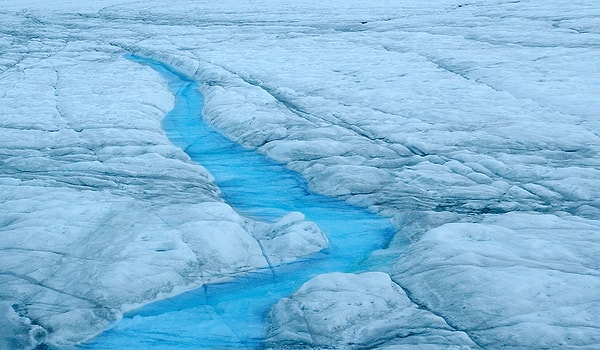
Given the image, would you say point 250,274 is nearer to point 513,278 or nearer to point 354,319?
point 354,319

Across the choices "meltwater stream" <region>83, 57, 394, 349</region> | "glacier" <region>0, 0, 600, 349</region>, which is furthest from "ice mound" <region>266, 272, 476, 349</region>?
"meltwater stream" <region>83, 57, 394, 349</region>

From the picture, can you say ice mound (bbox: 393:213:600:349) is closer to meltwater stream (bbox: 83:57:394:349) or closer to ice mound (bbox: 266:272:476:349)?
ice mound (bbox: 266:272:476:349)

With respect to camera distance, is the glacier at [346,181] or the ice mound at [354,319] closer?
the ice mound at [354,319]

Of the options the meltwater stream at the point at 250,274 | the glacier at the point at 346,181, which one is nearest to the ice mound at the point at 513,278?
the glacier at the point at 346,181

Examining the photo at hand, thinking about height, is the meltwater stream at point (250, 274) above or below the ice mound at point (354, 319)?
below

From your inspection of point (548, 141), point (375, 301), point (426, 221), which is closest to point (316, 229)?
point (426, 221)

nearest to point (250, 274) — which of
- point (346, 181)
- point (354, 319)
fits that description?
point (354, 319)

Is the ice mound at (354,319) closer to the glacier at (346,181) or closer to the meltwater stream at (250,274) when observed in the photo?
the glacier at (346,181)
